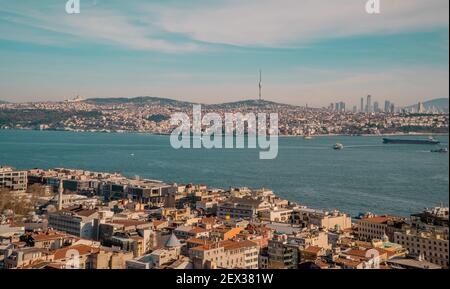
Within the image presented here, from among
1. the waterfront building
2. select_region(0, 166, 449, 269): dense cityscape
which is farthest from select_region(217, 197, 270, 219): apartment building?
the waterfront building

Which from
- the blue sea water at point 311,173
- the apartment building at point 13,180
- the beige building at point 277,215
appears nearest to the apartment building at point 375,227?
the blue sea water at point 311,173

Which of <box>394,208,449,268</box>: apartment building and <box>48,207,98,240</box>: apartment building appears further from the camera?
<box>48,207,98,240</box>: apartment building

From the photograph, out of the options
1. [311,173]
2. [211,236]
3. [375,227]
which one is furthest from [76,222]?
[311,173]

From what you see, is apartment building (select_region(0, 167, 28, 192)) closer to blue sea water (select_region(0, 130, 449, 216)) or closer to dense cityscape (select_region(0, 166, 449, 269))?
dense cityscape (select_region(0, 166, 449, 269))

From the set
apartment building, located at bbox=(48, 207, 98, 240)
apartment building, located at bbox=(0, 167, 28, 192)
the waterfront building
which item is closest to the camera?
the waterfront building
